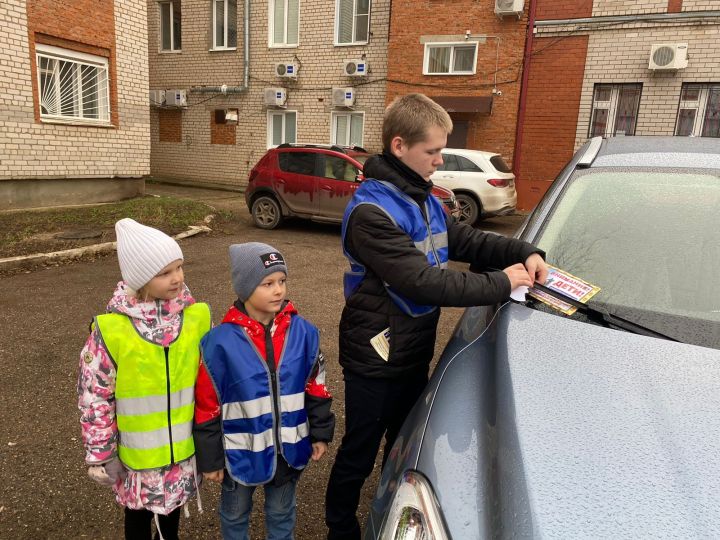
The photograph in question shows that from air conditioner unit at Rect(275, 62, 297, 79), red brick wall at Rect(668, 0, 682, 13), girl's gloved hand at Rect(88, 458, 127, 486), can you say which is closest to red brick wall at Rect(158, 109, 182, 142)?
air conditioner unit at Rect(275, 62, 297, 79)

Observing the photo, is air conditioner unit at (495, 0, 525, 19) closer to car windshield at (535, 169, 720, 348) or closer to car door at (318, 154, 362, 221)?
car door at (318, 154, 362, 221)

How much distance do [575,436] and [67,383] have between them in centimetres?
350

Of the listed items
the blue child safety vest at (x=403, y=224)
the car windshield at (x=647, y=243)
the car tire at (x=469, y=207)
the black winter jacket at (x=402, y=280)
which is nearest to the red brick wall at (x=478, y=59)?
the car tire at (x=469, y=207)

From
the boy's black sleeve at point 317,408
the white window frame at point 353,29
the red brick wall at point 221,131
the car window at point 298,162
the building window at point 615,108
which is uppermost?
the white window frame at point 353,29

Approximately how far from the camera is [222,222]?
1074 centimetres

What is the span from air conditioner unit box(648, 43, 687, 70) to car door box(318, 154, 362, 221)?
7776mm

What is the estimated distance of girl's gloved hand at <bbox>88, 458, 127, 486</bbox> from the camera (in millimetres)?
1801

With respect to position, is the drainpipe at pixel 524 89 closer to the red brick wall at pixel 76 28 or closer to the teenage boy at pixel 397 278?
the red brick wall at pixel 76 28

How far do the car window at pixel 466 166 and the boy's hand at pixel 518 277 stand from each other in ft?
32.7

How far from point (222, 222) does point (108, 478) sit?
9258 mm

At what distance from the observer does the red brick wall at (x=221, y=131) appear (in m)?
18.2

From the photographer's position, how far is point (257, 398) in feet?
6.04

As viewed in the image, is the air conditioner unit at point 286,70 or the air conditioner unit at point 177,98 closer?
the air conditioner unit at point 286,70

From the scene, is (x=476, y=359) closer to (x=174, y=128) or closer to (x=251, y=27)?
(x=251, y=27)
